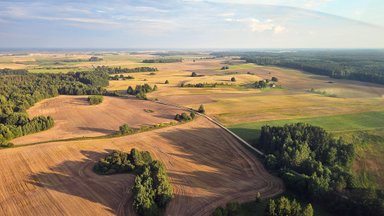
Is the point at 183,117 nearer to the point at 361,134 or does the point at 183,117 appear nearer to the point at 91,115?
the point at 91,115

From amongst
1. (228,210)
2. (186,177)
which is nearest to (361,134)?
(186,177)

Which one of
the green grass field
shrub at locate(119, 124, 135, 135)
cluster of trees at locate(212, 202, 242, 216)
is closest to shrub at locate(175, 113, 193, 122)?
the green grass field

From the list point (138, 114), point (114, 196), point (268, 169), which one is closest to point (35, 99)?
point (138, 114)

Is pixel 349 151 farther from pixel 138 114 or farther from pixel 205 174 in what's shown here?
pixel 138 114

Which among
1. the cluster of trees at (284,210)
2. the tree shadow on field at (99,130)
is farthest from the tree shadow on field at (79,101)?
the cluster of trees at (284,210)

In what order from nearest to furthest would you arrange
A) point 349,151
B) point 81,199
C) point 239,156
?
point 81,199
point 349,151
point 239,156

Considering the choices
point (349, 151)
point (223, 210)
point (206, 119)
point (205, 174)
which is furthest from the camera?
point (206, 119)

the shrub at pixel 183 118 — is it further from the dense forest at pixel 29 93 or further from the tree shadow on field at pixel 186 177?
the dense forest at pixel 29 93
